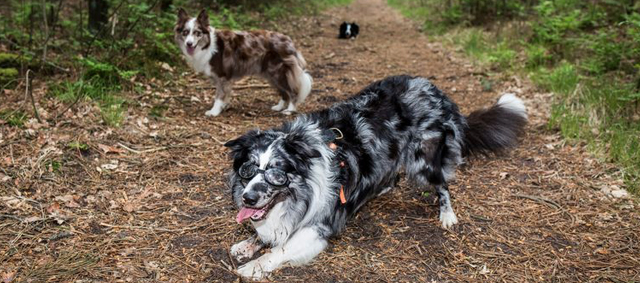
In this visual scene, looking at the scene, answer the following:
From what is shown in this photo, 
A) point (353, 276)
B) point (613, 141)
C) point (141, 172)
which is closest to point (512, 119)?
point (613, 141)

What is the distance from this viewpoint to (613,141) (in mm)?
5117

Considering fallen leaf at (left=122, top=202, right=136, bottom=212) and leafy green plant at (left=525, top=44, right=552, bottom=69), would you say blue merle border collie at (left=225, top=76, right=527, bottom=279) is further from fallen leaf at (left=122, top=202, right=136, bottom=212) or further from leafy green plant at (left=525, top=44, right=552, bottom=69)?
leafy green plant at (left=525, top=44, right=552, bottom=69)

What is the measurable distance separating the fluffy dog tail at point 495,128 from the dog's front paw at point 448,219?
3.02ft

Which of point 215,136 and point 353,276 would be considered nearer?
point 353,276

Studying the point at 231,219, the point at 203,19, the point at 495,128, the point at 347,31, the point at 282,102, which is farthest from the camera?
the point at 347,31

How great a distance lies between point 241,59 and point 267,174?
3.86m

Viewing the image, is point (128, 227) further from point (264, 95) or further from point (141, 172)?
point (264, 95)

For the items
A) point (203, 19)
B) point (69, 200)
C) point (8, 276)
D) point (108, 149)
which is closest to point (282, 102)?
point (203, 19)

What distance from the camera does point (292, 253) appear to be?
3381 millimetres

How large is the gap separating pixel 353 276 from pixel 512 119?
2738mm

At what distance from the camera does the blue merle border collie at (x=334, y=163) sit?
10.4 ft

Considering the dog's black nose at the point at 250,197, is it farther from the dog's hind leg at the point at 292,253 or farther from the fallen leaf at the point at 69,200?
the fallen leaf at the point at 69,200

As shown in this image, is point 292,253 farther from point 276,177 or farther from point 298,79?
point 298,79

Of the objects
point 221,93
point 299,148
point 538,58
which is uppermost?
point 299,148
